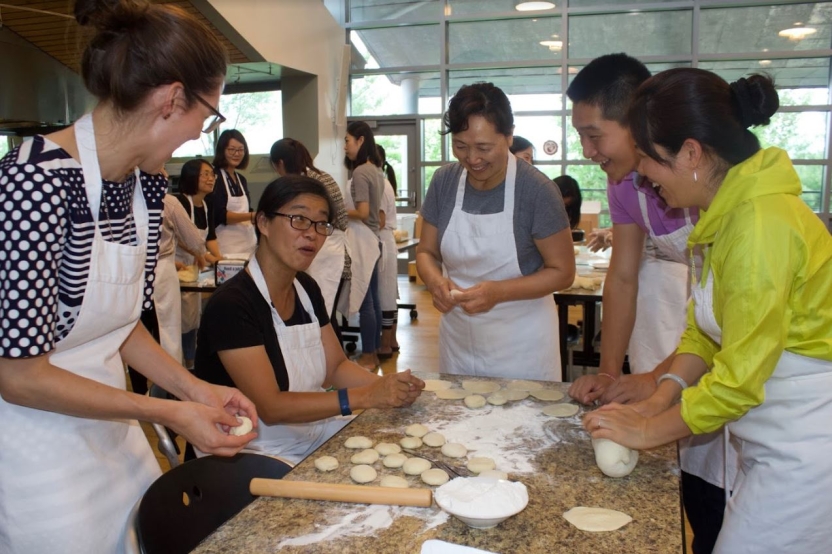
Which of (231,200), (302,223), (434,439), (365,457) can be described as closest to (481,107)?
(302,223)

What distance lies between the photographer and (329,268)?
15.0 ft

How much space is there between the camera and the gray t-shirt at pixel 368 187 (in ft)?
16.5

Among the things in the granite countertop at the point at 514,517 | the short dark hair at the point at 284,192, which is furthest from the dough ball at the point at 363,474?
the short dark hair at the point at 284,192

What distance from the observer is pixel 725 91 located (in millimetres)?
1283

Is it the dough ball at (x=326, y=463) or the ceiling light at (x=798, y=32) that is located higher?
the ceiling light at (x=798, y=32)

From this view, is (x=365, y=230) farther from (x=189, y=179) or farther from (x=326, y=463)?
(x=326, y=463)

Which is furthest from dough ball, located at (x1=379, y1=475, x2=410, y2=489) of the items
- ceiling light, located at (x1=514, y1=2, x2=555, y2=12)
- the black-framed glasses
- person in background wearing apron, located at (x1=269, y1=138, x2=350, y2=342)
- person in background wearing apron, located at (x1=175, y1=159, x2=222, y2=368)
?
ceiling light, located at (x1=514, y1=2, x2=555, y2=12)

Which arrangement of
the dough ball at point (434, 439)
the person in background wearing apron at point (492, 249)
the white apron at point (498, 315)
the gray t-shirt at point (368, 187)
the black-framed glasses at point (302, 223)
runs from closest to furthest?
1. the dough ball at point (434, 439)
2. the black-framed glasses at point (302, 223)
3. the person in background wearing apron at point (492, 249)
4. the white apron at point (498, 315)
5. the gray t-shirt at point (368, 187)

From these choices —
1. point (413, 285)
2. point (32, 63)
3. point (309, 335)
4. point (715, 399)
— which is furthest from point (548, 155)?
point (715, 399)

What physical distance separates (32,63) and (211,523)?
23.8 feet

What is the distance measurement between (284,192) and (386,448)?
985 millimetres

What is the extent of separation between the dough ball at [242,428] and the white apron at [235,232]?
11.8 feet

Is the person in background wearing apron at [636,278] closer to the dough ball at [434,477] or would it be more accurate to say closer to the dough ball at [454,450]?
the dough ball at [454,450]

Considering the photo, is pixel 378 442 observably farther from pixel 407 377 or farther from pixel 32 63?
pixel 32 63
